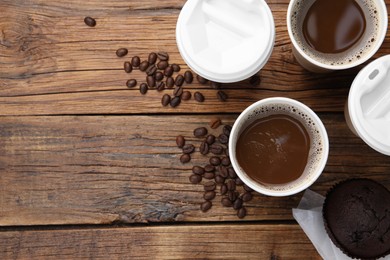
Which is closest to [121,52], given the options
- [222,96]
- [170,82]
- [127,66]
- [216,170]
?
[127,66]

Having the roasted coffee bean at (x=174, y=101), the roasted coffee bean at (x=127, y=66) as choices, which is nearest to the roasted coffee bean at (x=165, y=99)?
the roasted coffee bean at (x=174, y=101)

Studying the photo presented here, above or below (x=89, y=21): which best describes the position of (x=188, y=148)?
below

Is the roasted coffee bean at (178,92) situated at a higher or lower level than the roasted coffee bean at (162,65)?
lower

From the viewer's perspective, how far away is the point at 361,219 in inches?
49.6

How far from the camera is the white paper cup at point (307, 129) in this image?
120 cm

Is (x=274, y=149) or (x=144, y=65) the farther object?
(x=144, y=65)

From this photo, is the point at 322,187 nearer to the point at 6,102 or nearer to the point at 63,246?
the point at 63,246

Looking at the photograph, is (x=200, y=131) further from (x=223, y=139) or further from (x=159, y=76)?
(x=159, y=76)

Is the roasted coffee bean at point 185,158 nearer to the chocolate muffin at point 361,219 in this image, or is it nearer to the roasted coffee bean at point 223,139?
the roasted coffee bean at point 223,139

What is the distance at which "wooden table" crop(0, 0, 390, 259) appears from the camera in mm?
1382

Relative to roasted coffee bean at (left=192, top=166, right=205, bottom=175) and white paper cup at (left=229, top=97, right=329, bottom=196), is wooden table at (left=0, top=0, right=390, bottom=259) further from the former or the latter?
white paper cup at (left=229, top=97, right=329, bottom=196)

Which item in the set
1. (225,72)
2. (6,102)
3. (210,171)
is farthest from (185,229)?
(6,102)

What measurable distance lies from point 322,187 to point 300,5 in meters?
0.45

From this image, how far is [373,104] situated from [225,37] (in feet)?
1.21
